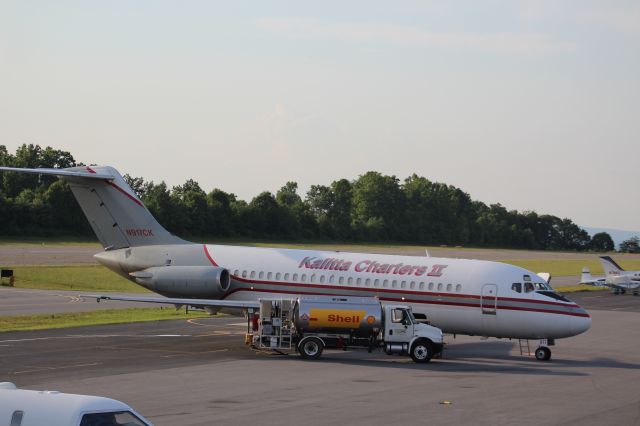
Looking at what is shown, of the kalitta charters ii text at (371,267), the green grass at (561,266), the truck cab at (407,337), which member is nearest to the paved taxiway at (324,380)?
the truck cab at (407,337)

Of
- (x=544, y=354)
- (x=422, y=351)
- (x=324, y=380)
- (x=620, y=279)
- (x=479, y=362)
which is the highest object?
(x=620, y=279)

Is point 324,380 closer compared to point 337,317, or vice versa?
point 324,380

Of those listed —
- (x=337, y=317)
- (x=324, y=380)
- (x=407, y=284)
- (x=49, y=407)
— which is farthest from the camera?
(x=407, y=284)

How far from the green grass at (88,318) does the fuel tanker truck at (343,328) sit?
1263cm

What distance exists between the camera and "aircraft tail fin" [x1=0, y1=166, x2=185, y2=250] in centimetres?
3844

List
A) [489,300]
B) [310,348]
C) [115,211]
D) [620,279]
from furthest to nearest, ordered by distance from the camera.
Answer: [620,279] < [115,211] < [489,300] < [310,348]

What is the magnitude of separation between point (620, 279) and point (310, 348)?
52.1m

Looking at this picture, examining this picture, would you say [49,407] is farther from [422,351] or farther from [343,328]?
[422,351]

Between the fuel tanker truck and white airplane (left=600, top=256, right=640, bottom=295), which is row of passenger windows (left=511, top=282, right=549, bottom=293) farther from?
white airplane (left=600, top=256, right=640, bottom=295)

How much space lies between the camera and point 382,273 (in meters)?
34.8

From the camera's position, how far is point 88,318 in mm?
44500

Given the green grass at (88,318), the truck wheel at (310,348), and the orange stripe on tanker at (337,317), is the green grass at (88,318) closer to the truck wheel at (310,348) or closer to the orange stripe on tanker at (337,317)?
the truck wheel at (310,348)

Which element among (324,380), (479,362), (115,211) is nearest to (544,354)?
(479,362)

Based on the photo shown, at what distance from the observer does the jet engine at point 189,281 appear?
3609 cm
